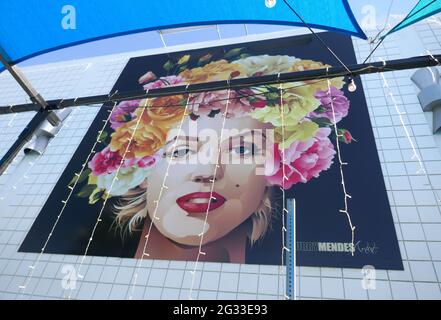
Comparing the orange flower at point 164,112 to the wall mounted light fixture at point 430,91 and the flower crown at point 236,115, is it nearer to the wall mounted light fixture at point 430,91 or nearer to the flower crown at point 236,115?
the flower crown at point 236,115

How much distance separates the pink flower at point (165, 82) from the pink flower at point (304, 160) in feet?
5.80

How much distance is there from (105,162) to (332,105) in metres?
2.47

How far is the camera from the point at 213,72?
4141 millimetres

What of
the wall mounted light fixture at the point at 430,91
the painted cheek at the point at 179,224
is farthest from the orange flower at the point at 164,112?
the wall mounted light fixture at the point at 430,91

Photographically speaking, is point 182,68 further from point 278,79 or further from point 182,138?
point 278,79

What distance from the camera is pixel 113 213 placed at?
3.20 m

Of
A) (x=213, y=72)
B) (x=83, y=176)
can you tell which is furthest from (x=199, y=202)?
(x=213, y=72)

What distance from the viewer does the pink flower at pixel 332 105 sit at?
326cm

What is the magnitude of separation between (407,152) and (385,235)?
0.85 meters

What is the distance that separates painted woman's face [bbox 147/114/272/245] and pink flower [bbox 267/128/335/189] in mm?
148

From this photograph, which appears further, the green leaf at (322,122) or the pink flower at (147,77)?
the pink flower at (147,77)

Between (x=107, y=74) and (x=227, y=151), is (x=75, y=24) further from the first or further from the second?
(x=107, y=74)

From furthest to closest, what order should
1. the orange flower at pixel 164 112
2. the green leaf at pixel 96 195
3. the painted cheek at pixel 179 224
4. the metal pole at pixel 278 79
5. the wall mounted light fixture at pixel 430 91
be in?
the orange flower at pixel 164 112 < the green leaf at pixel 96 195 < the wall mounted light fixture at pixel 430 91 < the painted cheek at pixel 179 224 < the metal pole at pixel 278 79
